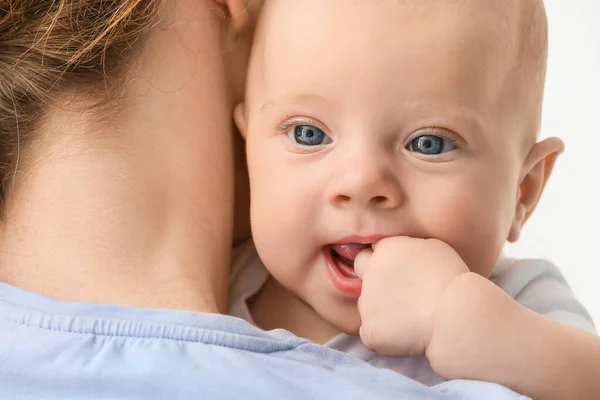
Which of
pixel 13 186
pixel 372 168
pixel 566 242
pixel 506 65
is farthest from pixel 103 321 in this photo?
pixel 566 242

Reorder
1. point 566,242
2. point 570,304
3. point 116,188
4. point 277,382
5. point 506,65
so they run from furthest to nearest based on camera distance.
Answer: point 566,242 < point 570,304 < point 506,65 < point 116,188 < point 277,382

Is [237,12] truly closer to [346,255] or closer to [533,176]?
[346,255]

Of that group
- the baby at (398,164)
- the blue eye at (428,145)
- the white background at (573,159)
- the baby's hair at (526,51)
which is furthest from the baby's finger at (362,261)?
the white background at (573,159)

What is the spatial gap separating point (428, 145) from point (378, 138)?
2.9 inches

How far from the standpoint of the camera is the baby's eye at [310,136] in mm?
1402

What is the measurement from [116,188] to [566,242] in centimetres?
149

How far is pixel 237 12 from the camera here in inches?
58.9

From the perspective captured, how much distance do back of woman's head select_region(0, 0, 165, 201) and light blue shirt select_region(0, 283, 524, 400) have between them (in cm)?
29

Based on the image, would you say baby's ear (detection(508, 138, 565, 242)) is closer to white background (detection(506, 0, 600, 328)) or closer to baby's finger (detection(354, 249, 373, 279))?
baby's finger (detection(354, 249, 373, 279))

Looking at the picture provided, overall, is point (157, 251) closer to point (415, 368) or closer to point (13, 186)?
point (13, 186)

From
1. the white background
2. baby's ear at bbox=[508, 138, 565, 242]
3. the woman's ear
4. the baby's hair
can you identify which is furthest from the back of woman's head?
the white background

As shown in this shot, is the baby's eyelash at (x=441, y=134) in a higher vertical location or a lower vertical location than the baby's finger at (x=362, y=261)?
higher

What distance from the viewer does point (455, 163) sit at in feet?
4.51

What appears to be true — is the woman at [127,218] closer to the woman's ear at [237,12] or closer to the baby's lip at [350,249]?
the woman's ear at [237,12]
